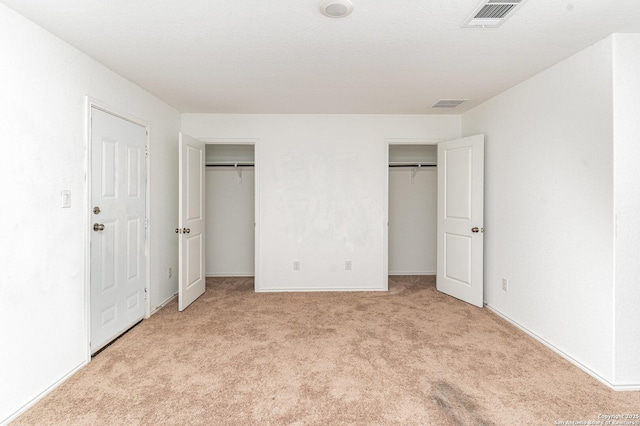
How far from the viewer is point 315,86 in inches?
128

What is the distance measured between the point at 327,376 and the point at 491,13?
2464mm

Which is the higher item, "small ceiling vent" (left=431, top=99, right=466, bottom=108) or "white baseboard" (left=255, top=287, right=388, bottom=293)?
"small ceiling vent" (left=431, top=99, right=466, bottom=108)

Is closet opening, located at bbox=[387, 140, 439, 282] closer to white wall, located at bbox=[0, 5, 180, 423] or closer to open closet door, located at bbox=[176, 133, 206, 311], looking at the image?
open closet door, located at bbox=[176, 133, 206, 311]

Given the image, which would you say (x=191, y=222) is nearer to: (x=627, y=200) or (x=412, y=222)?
(x=412, y=222)

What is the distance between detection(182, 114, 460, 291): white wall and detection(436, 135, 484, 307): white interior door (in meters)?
0.54

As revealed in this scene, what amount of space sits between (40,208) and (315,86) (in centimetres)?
236

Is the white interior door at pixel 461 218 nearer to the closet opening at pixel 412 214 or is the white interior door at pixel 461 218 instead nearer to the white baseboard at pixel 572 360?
the white baseboard at pixel 572 360

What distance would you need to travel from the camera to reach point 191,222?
3.88 meters

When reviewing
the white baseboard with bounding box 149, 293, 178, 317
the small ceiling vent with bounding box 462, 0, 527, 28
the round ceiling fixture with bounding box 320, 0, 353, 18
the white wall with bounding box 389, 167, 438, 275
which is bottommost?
A: the white baseboard with bounding box 149, 293, 178, 317

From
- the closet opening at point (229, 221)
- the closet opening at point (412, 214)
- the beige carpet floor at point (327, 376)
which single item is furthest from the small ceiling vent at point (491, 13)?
the closet opening at point (229, 221)

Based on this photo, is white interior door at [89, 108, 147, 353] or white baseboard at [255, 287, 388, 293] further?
white baseboard at [255, 287, 388, 293]

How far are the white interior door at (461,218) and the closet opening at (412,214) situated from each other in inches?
33.4

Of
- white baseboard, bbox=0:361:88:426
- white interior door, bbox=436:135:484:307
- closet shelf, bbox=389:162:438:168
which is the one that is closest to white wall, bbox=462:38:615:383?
white interior door, bbox=436:135:484:307

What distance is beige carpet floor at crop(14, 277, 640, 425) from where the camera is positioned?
6.24 ft
